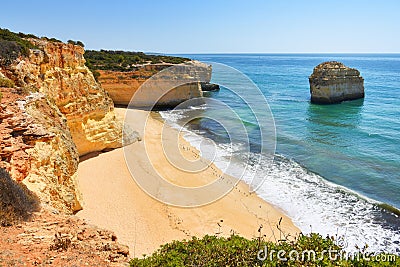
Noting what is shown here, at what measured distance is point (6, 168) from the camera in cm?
635

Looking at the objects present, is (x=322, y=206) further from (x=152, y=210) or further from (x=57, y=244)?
(x=57, y=244)

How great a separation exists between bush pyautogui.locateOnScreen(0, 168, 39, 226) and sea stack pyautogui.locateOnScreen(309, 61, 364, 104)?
39497mm

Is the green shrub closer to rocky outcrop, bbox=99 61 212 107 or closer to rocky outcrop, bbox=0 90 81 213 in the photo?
rocky outcrop, bbox=0 90 81 213

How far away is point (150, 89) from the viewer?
113ft

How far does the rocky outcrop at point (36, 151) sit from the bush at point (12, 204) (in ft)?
2.97

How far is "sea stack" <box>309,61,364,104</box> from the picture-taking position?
39.2m

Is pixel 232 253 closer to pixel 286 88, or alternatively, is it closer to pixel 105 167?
pixel 105 167

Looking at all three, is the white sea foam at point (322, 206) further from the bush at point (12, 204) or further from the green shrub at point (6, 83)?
the green shrub at point (6, 83)

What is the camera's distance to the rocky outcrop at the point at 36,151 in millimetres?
6914

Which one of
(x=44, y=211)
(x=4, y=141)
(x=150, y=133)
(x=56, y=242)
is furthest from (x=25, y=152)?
(x=150, y=133)

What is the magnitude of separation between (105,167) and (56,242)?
950cm

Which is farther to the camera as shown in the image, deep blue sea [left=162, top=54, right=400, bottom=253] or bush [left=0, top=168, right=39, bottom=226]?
deep blue sea [left=162, top=54, right=400, bottom=253]
